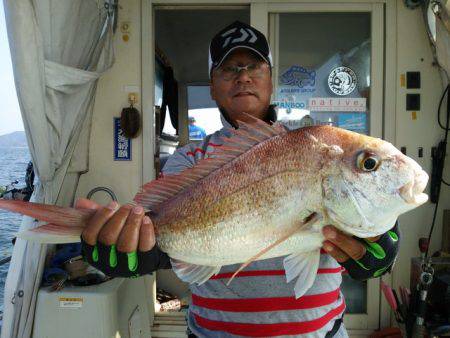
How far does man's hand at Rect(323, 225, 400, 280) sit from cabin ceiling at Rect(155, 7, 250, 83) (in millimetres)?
3627

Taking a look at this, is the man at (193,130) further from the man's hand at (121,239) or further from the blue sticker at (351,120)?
the man's hand at (121,239)

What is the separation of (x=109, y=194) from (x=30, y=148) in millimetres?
1003

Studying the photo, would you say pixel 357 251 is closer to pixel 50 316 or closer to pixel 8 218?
pixel 50 316

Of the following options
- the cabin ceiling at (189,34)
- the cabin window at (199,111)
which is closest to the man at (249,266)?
the cabin ceiling at (189,34)

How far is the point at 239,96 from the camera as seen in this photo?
72.4 inches

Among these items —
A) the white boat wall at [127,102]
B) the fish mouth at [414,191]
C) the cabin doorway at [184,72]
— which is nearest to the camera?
the fish mouth at [414,191]

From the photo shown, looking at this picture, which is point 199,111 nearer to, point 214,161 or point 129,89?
point 129,89

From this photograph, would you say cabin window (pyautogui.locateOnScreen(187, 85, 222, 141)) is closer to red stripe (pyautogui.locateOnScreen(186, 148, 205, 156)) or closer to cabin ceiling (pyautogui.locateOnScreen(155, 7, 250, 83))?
cabin ceiling (pyautogui.locateOnScreen(155, 7, 250, 83))

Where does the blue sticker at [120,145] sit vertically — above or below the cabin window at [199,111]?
below

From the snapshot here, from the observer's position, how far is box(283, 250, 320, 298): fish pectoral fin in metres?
1.37

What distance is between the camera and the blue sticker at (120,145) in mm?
3750

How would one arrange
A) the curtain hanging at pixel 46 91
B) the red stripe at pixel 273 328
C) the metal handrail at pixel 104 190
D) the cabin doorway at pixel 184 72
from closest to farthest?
1. the red stripe at pixel 273 328
2. the curtain hanging at pixel 46 91
3. the metal handrail at pixel 104 190
4. the cabin doorway at pixel 184 72

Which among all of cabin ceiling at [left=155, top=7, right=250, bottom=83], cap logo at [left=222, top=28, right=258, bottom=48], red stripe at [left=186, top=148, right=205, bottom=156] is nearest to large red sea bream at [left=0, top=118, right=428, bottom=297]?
red stripe at [left=186, top=148, right=205, bottom=156]

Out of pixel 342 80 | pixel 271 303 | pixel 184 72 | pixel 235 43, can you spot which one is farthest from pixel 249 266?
pixel 184 72
